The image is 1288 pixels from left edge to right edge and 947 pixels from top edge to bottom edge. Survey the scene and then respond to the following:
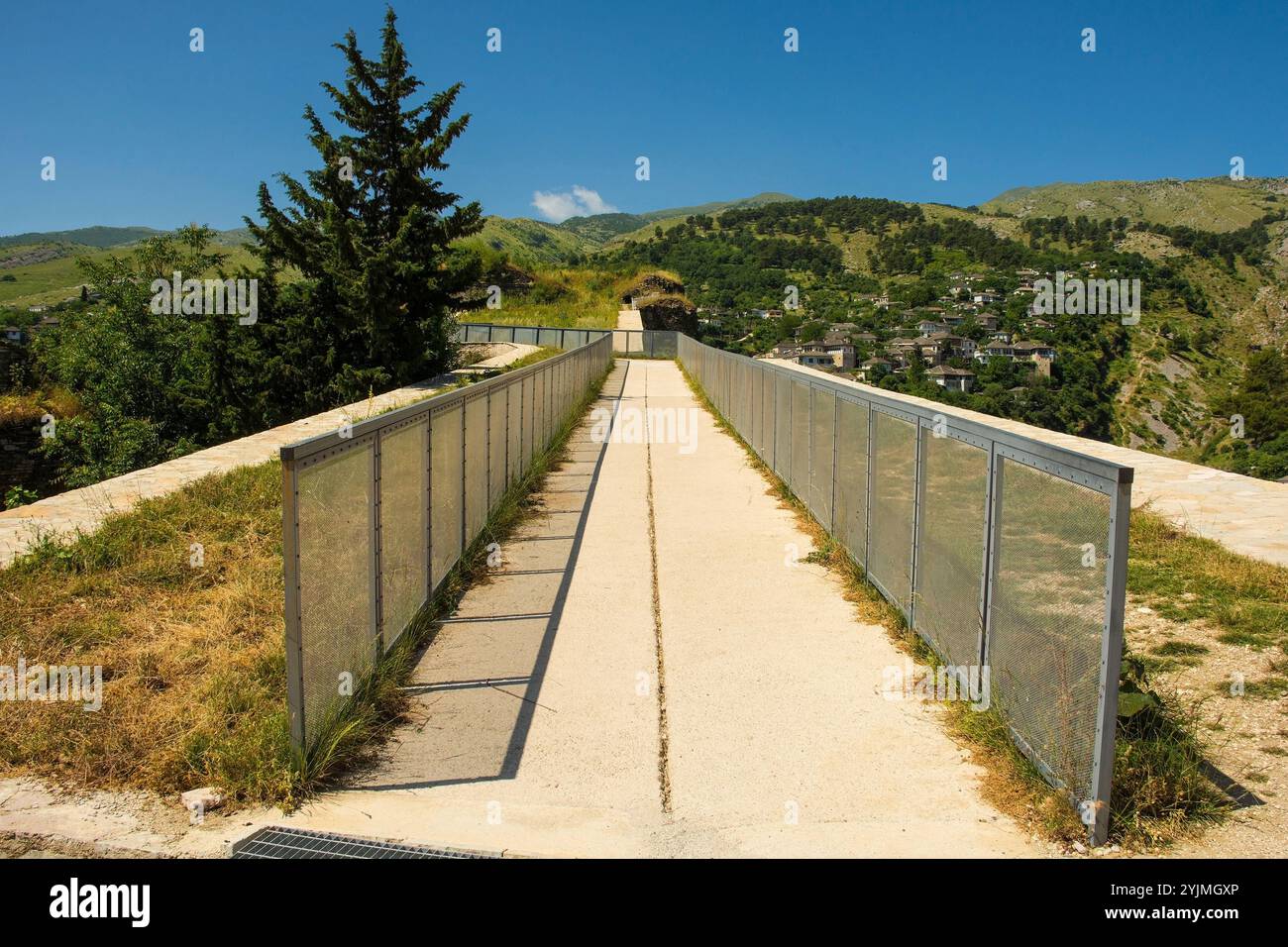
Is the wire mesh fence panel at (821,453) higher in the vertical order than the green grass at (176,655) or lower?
higher

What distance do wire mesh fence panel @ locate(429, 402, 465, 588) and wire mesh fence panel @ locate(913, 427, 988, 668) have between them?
11.5 ft

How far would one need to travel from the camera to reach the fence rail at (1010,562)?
3410mm

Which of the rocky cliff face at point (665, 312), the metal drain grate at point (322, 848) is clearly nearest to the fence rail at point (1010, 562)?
the metal drain grate at point (322, 848)

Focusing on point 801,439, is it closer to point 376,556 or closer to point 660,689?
point 660,689

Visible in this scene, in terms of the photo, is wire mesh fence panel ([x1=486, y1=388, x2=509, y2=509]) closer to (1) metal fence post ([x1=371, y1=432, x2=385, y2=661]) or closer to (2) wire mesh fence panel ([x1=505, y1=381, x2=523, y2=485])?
(2) wire mesh fence panel ([x1=505, y1=381, x2=523, y2=485])

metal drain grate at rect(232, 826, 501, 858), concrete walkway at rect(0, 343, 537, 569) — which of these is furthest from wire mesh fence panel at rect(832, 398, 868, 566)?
metal drain grate at rect(232, 826, 501, 858)

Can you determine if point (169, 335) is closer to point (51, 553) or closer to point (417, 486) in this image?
point (51, 553)

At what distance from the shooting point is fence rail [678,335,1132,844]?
11.2 ft

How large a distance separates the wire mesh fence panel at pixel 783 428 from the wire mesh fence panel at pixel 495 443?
360 cm

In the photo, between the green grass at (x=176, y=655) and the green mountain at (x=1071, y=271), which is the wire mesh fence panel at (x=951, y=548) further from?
the green mountain at (x=1071, y=271)

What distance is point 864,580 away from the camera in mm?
7312

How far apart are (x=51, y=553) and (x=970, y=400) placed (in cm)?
3093

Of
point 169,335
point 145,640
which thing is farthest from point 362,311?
point 145,640

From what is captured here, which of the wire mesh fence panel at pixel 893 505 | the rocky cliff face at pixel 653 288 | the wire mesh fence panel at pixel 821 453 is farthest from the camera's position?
the rocky cliff face at pixel 653 288
